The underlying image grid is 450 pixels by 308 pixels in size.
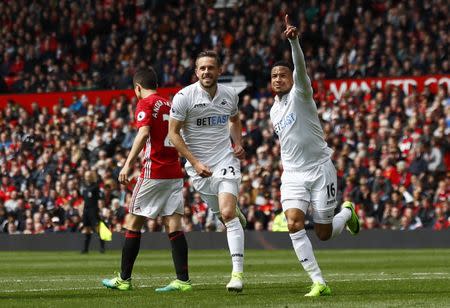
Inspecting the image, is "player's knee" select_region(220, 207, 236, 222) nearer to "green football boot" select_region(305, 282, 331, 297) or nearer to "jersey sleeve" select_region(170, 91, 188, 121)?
"jersey sleeve" select_region(170, 91, 188, 121)

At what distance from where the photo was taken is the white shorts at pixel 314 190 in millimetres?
11641

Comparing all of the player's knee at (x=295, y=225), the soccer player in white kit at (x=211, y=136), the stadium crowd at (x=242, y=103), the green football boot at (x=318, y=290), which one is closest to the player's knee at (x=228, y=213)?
the soccer player in white kit at (x=211, y=136)

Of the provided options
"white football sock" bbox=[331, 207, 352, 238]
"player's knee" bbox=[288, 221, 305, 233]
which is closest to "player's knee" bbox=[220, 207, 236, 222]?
"player's knee" bbox=[288, 221, 305, 233]

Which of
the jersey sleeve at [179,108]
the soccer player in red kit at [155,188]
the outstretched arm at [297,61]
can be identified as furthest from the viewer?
the soccer player in red kit at [155,188]

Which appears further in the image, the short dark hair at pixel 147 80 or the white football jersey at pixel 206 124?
the short dark hair at pixel 147 80

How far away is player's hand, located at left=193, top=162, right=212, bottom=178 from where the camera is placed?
1167 cm

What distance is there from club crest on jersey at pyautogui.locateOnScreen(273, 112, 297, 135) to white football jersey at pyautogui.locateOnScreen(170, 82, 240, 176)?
735 mm

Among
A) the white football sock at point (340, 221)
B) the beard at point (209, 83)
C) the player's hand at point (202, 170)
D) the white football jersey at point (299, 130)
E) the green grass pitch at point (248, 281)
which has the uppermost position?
the beard at point (209, 83)

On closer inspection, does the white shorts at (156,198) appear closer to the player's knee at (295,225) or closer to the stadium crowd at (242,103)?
the player's knee at (295,225)

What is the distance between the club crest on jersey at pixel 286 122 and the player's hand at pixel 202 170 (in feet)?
2.66

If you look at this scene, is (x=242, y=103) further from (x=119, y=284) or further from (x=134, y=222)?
(x=119, y=284)

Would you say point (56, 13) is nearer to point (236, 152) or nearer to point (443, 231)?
point (443, 231)

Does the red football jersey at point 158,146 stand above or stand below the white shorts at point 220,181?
above

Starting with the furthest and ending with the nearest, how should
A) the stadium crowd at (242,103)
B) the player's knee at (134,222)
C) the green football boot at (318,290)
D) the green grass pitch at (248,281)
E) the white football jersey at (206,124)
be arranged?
the stadium crowd at (242,103) → the player's knee at (134,222) → the white football jersey at (206,124) → the green football boot at (318,290) → the green grass pitch at (248,281)
